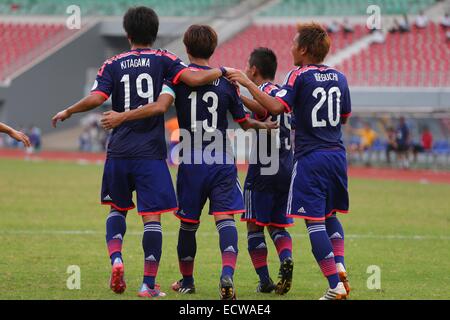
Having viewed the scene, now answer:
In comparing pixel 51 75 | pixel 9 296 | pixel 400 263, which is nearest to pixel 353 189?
pixel 400 263

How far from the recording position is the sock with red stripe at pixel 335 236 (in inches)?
345

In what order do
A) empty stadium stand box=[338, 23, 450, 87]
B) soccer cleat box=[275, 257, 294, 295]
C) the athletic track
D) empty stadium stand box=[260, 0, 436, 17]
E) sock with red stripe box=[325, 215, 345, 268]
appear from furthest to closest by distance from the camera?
empty stadium stand box=[260, 0, 436, 17], empty stadium stand box=[338, 23, 450, 87], the athletic track, sock with red stripe box=[325, 215, 345, 268], soccer cleat box=[275, 257, 294, 295]

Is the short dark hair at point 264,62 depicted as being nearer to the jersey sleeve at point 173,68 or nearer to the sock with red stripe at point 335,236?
the jersey sleeve at point 173,68

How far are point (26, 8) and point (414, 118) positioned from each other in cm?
2117

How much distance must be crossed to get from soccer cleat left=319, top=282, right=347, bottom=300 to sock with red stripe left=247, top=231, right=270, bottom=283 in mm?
961

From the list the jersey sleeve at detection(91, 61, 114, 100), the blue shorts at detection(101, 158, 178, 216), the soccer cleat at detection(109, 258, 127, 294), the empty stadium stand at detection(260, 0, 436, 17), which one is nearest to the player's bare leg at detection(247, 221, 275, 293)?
the blue shorts at detection(101, 158, 178, 216)

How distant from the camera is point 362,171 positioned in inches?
1159

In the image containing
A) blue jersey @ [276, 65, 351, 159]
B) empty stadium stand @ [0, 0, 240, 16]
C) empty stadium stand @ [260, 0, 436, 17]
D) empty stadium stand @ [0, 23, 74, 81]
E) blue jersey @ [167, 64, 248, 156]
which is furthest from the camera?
empty stadium stand @ [0, 0, 240, 16]

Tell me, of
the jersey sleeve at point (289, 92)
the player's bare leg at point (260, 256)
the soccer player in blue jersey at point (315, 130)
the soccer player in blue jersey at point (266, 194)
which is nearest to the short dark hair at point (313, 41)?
the soccer player in blue jersey at point (315, 130)

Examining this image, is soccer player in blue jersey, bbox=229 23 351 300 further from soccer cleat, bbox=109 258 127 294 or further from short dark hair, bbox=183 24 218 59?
soccer cleat, bbox=109 258 127 294

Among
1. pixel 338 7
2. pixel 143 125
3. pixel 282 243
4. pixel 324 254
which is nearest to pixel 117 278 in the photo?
pixel 143 125

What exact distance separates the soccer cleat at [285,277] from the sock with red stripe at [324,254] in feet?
1.52

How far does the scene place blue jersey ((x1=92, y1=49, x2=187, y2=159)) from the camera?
8.34 metres

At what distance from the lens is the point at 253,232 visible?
29.6 feet
